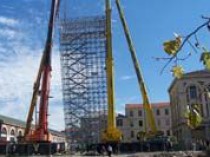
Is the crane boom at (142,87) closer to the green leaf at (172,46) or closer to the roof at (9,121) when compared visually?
the roof at (9,121)

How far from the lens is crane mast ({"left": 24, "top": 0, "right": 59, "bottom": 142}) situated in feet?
191

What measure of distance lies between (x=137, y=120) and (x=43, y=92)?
81.0 meters

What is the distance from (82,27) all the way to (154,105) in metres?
59.2

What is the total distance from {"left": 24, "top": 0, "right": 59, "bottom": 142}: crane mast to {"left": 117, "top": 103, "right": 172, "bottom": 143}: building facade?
73846mm

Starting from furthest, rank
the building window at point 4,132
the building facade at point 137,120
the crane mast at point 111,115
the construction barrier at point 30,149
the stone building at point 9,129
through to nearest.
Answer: the building facade at point 137,120, the building window at point 4,132, the stone building at point 9,129, the construction barrier at point 30,149, the crane mast at point 111,115

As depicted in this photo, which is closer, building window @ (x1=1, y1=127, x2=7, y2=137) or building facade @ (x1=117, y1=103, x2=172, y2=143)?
building window @ (x1=1, y1=127, x2=7, y2=137)

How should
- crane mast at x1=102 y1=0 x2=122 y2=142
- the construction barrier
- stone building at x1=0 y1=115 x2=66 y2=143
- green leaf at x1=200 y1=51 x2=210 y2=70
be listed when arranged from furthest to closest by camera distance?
stone building at x1=0 y1=115 x2=66 y2=143 < the construction barrier < crane mast at x1=102 y1=0 x2=122 y2=142 < green leaf at x1=200 y1=51 x2=210 y2=70

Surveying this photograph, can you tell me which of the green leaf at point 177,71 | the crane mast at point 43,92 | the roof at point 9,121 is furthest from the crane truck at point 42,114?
the green leaf at point 177,71

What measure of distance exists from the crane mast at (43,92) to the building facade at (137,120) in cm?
7385

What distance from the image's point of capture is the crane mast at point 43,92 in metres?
58.3

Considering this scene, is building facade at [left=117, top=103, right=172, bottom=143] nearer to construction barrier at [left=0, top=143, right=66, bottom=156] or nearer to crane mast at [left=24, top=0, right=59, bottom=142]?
crane mast at [left=24, top=0, right=59, bottom=142]

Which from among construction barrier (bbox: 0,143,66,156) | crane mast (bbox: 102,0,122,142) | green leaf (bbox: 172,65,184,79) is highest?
crane mast (bbox: 102,0,122,142)

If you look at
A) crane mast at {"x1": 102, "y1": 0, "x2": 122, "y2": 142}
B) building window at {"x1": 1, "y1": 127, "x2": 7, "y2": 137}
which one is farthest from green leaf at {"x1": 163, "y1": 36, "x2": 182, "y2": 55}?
building window at {"x1": 1, "y1": 127, "x2": 7, "y2": 137}

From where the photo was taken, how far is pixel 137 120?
451ft
